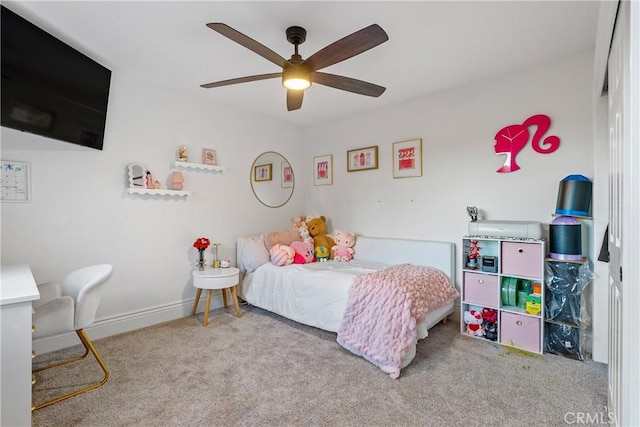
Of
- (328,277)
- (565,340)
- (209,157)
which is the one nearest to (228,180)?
(209,157)

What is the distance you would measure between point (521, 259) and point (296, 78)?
7.28 ft

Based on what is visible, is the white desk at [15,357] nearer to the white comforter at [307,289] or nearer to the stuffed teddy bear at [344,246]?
the white comforter at [307,289]

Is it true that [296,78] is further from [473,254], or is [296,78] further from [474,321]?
[474,321]

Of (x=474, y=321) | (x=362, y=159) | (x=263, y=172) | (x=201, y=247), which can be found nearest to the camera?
(x=474, y=321)

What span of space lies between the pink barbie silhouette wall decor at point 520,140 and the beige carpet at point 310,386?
163 cm

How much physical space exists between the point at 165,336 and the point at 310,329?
129 centimetres

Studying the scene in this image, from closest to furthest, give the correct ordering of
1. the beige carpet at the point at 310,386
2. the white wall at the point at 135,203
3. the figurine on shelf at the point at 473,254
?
1. the beige carpet at the point at 310,386
2. the white wall at the point at 135,203
3. the figurine on shelf at the point at 473,254

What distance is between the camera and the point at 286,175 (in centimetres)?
434

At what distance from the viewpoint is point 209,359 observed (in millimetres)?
2336

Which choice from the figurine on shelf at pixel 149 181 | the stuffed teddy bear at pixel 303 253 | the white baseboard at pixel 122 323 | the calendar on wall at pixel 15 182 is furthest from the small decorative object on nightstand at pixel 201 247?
the calendar on wall at pixel 15 182

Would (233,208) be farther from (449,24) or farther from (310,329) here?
(449,24)

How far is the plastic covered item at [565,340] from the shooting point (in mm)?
2285

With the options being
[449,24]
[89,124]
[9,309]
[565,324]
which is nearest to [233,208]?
[89,124]

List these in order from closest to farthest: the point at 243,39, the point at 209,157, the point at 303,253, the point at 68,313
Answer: the point at 243,39
the point at 68,313
the point at 209,157
the point at 303,253
